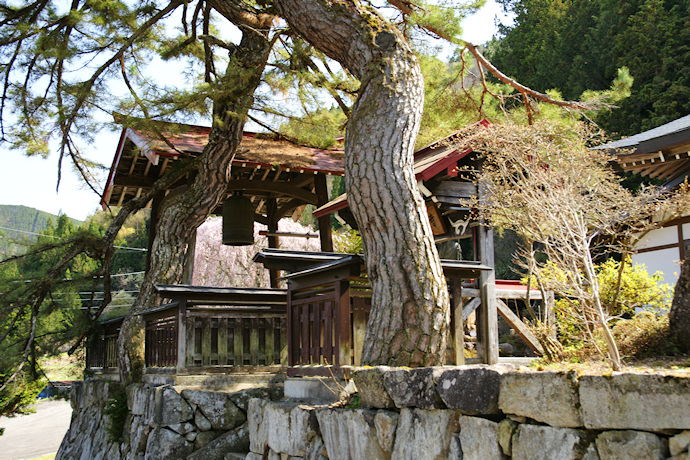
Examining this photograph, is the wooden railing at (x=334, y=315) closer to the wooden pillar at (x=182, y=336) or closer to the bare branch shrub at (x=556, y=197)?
the bare branch shrub at (x=556, y=197)

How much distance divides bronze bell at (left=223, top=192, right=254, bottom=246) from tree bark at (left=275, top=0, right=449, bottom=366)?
3.73 meters

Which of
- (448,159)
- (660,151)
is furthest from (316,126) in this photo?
(660,151)

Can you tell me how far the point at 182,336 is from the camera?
743 cm

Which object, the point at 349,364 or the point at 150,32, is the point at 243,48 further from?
the point at 349,364

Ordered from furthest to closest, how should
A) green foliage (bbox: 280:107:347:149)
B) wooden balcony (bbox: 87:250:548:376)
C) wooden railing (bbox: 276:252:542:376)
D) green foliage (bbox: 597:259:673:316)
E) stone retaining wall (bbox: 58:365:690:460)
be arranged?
green foliage (bbox: 280:107:347:149) < green foliage (bbox: 597:259:673:316) < wooden balcony (bbox: 87:250:548:376) < wooden railing (bbox: 276:252:542:376) < stone retaining wall (bbox: 58:365:690:460)

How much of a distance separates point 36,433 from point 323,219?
1036 inches

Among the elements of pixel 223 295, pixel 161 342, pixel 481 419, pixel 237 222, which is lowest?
pixel 481 419

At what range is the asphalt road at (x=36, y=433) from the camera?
23.9 meters

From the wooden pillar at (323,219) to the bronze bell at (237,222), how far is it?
159cm

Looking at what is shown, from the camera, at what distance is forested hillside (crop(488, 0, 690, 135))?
19.0 metres

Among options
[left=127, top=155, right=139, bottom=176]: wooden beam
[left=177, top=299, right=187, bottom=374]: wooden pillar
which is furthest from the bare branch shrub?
[left=127, top=155, right=139, bottom=176]: wooden beam

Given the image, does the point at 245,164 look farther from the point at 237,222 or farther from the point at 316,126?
the point at 316,126

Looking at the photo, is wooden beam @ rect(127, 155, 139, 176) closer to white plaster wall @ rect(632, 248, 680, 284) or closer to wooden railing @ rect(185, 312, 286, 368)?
wooden railing @ rect(185, 312, 286, 368)

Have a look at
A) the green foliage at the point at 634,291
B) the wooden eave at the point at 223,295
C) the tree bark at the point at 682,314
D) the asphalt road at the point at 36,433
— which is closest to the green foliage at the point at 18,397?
the wooden eave at the point at 223,295
